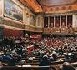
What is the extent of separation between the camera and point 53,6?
116 feet

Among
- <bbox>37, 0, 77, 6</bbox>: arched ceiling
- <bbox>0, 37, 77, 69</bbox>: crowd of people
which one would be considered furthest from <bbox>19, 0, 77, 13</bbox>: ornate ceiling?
<bbox>0, 37, 77, 69</bbox>: crowd of people

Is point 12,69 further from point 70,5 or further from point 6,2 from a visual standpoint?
point 70,5

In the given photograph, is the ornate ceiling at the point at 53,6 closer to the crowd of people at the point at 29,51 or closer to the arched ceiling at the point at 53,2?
the arched ceiling at the point at 53,2

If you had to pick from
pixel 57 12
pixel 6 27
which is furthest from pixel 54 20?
pixel 6 27

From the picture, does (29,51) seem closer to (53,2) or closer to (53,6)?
(53,6)

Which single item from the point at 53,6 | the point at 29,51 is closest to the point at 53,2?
the point at 53,6

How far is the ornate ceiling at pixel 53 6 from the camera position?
112 ft

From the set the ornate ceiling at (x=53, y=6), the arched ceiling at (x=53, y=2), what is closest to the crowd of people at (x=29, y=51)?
the ornate ceiling at (x=53, y=6)

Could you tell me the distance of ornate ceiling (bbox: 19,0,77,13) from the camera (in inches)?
1339

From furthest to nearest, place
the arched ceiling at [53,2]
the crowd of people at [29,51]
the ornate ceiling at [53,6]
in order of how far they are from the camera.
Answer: the arched ceiling at [53,2] → the ornate ceiling at [53,6] → the crowd of people at [29,51]

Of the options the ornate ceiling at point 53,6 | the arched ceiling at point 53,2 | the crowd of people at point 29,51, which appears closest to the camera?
the crowd of people at point 29,51

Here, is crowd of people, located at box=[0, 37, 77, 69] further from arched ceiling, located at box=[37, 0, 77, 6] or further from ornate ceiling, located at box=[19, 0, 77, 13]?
arched ceiling, located at box=[37, 0, 77, 6]

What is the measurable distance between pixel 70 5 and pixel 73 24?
2.99 meters

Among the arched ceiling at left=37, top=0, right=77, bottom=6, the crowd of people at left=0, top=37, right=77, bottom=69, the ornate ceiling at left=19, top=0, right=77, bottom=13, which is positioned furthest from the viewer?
the arched ceiling at left=37, top=0, right=77, bottom=6
